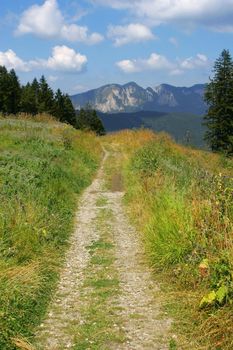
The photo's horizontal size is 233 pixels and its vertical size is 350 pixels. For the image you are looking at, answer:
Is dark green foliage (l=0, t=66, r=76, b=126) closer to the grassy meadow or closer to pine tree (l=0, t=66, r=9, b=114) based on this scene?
pine tree (l=0, t=66, r=9, b=114)

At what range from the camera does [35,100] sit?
88812 millimetres

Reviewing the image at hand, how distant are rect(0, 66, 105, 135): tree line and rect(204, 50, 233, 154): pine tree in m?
26.5

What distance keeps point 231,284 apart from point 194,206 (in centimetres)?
289

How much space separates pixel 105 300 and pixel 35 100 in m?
84.3

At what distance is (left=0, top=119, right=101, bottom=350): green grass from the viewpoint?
6559mm

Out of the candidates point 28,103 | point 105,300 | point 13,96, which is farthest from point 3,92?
point 105,300

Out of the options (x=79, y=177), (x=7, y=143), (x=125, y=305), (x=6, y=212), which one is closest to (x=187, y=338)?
(x=125, y=305)

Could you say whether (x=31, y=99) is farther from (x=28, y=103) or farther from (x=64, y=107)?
(x=64, y=107)

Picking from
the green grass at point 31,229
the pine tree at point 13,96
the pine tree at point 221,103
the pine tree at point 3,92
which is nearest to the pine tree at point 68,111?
the pine tree at point 13,96

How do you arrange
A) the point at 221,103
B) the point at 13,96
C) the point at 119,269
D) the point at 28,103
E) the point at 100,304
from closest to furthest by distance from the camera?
1. the point at 100,304
2. the point at 119,269
3. the point at 221,103
4. the point at 13,96
5. the point at 28,103

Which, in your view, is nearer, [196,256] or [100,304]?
[100,304]

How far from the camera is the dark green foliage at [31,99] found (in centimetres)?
8350

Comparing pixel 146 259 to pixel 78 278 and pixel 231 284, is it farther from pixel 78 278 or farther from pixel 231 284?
pixel 231 284

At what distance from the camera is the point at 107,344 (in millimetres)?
6004
